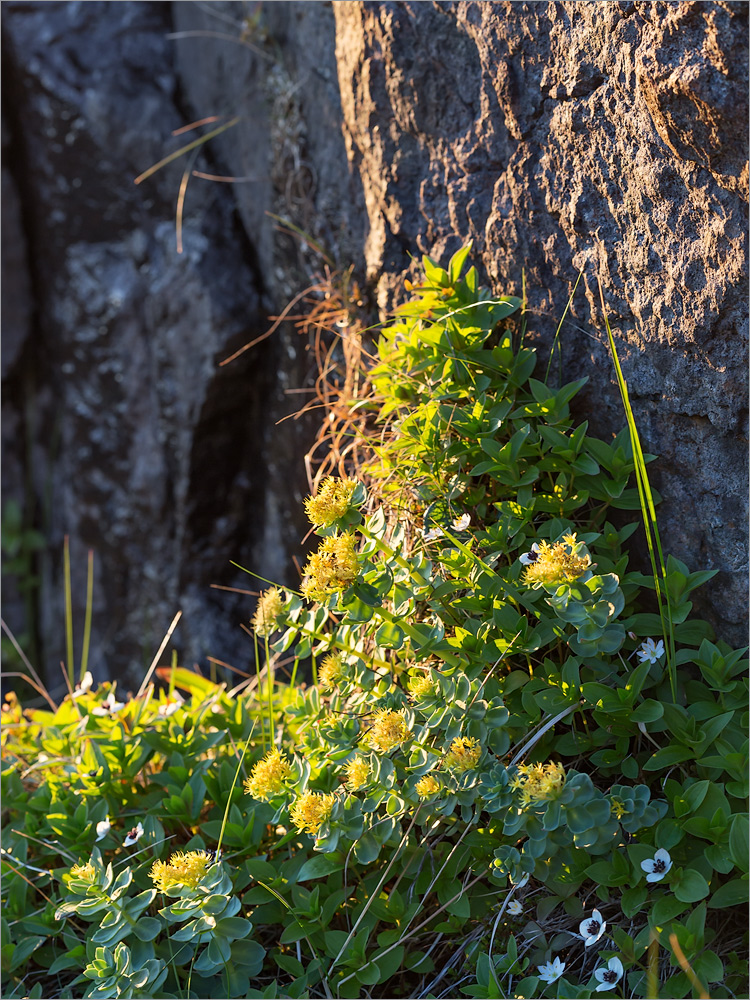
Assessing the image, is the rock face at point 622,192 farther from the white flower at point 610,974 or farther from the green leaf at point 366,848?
the green leaf at point 366,848

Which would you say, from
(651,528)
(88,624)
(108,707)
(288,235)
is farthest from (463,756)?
(288,235)

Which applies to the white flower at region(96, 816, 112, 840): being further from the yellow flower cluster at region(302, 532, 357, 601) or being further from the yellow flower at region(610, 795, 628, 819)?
the yellow flower at region(610, 795, 628, 819)

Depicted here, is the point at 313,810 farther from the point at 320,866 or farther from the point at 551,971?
the point at 551,971

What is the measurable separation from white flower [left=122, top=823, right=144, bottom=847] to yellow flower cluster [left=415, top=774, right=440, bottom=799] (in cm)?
56

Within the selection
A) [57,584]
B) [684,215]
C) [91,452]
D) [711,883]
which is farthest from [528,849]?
[57,584]

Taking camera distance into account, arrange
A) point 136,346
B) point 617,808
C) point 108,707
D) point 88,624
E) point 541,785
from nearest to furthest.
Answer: point 541,785 → point 617,808 → point 108,707 → point 88,624 → point 136,346

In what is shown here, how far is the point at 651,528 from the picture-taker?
147 centimetres

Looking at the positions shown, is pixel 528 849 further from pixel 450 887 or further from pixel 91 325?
pixel 91 325

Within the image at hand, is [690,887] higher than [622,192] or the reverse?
the reverse

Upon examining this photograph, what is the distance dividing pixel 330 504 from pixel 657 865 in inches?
28.4

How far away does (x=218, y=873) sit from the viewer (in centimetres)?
117

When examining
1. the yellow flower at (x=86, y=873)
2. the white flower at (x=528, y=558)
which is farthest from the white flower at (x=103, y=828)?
the white flower at (x=528, y=558)

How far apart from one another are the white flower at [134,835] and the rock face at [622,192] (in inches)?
42.3

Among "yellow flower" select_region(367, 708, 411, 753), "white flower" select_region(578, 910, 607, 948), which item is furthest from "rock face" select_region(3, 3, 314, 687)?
"white flower" select_region(578, 910, 607, 948)
